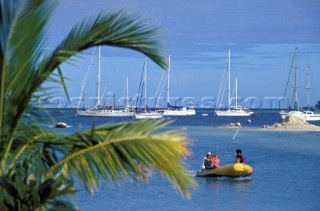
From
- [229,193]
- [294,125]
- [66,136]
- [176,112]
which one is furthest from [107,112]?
[66,136]

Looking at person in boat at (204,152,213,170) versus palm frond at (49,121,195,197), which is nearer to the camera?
palm frond at (49,121,195,197)

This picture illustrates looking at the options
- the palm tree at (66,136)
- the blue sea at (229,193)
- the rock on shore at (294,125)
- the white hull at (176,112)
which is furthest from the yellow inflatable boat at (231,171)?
the white hull at (176,112)

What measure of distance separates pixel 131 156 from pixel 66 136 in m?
0.62

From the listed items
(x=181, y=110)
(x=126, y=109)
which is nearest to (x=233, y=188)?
(x=126, y=109)

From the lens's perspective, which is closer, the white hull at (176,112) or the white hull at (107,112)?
the white hull at (107,112)

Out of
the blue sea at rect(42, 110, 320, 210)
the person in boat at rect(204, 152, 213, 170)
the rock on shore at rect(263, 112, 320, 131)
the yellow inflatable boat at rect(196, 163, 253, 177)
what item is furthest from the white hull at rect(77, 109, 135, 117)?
the yellow inflatable boat at rect(196, 163, 253, 177)

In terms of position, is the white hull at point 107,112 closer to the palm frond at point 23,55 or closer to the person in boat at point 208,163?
the person in boat at point 208,163

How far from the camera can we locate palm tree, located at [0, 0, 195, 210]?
20.6 feet

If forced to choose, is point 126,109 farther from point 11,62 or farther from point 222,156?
point 11,62

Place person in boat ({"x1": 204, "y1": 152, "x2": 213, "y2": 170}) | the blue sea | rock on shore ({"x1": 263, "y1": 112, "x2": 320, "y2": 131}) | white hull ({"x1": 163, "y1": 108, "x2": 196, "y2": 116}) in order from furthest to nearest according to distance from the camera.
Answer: white hull ({"x1": 163, "y1": 108, "x2": 196, "y2": 116})
rock on shore ({"x1": 263, "y1": 112, "x2": 320, "y2": 131})
person in boat ({"x1": 204, "y1": 152, "x2": 213, "y2": 170})
the blue sea

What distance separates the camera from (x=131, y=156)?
6535 mm

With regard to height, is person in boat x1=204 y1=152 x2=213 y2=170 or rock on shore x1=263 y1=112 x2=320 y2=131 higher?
person in boat x1=204 y1=152 x2=213 y2=170

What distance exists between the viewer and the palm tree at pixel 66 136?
20.6ft

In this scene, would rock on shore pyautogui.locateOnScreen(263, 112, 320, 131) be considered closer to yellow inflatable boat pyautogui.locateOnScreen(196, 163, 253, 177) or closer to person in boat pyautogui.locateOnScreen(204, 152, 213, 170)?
person in boat pyautogui.locateOnScreen(204, 152, 213, 170)
